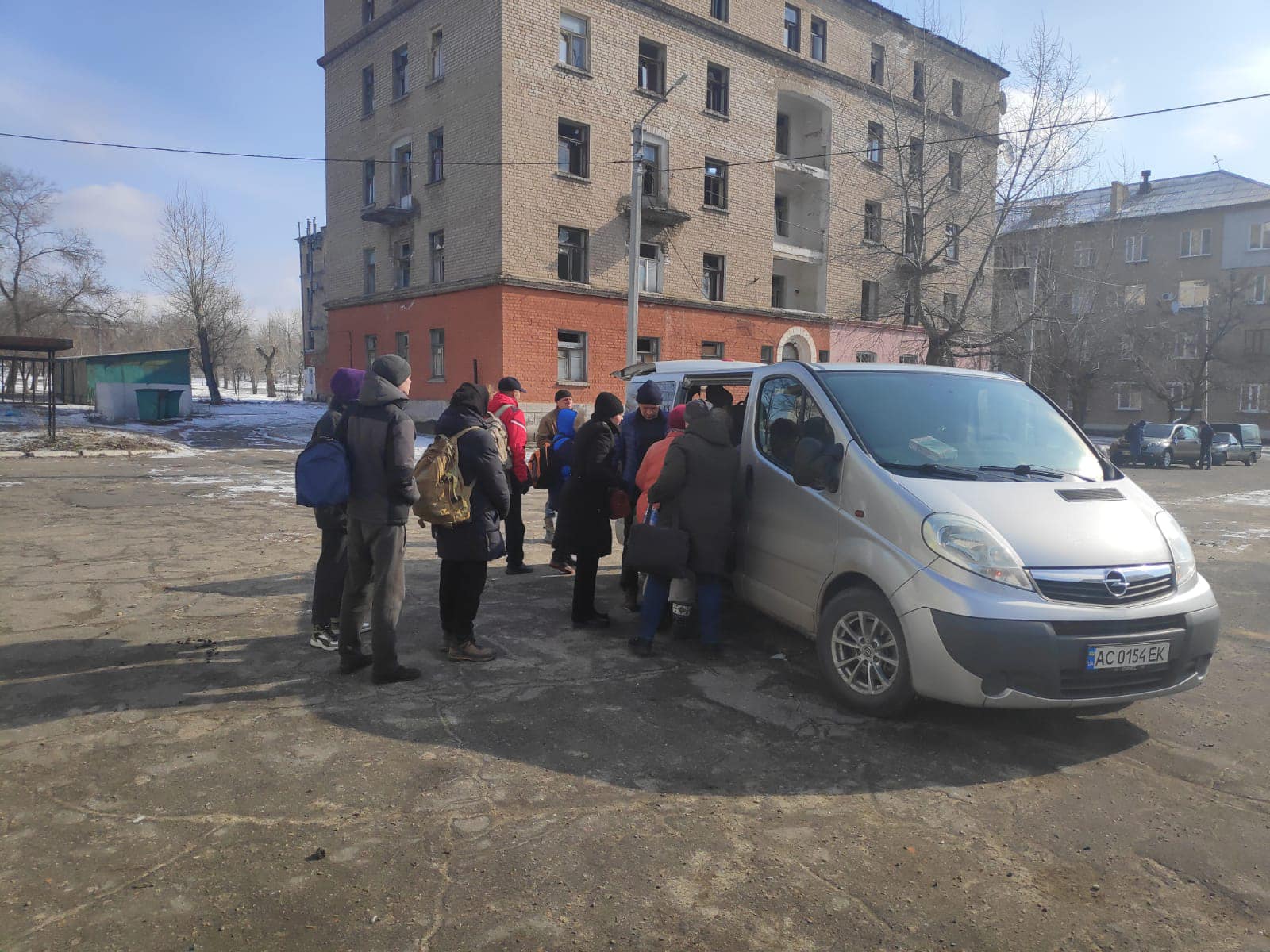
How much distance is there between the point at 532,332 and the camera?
24078mm

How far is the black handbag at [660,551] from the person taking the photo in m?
5.14

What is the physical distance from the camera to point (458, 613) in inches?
207

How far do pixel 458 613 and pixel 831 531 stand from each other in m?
2.38

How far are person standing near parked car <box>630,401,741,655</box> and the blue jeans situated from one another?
0.18 metres

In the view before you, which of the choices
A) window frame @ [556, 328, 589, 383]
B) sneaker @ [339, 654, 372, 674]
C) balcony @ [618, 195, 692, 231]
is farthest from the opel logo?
balcony @ [618, 195, 692, 231]

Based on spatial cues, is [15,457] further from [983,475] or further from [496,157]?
[983,475]

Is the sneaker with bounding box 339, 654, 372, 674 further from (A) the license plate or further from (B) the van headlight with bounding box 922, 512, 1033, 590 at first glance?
(A) the license plate

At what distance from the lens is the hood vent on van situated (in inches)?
167

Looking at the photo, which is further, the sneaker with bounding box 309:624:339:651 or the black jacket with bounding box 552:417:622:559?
the black jacket with bounding box 552:417:622:559

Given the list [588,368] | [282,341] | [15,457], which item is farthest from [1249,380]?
[282,341]

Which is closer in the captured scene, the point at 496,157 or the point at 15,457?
the point at 15,457

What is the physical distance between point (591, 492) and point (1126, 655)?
11.6ft

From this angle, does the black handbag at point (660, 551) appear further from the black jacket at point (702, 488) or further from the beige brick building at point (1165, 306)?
the beige brick building at point (1165, 306)

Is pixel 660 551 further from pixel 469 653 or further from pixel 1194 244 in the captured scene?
pixel 1194 244
